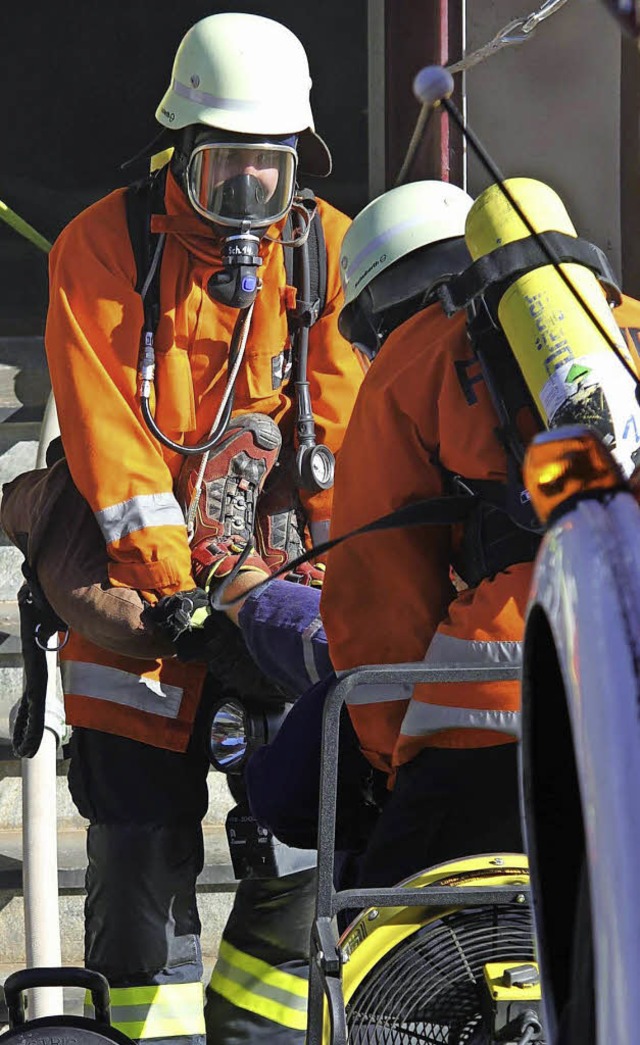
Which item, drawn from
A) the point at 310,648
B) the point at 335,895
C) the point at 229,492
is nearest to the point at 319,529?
the point at 229,492

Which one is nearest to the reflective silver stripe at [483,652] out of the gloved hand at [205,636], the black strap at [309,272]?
the gloved hand at [205,636]

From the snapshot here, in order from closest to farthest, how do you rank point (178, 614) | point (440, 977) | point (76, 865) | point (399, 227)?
point (440, 977)
point (399, 227)
point (178, 614)
point (76, 865)

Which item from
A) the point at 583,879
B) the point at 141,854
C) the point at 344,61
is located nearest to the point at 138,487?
the point at 141,854

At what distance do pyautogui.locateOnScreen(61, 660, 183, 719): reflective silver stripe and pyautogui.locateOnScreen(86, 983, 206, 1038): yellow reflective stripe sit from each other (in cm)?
57

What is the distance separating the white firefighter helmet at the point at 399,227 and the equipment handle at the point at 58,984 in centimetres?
127

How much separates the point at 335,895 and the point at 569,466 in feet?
3.21

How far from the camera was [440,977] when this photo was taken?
77.9 inches

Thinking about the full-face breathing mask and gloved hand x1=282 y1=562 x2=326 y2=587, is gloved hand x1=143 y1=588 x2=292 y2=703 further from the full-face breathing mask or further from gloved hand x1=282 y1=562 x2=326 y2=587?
the full-face breathing mask

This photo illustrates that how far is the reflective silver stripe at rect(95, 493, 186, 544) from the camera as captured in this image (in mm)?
3160

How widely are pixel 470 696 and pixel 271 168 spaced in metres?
1.62

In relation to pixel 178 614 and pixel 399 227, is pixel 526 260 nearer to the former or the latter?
pixel 399 227

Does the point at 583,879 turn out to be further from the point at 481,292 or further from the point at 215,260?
the point at 215,260

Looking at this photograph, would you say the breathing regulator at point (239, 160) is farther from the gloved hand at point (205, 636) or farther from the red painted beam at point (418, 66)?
the red painted beam at point (418, 66)

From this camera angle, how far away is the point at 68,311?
3.28 meters
